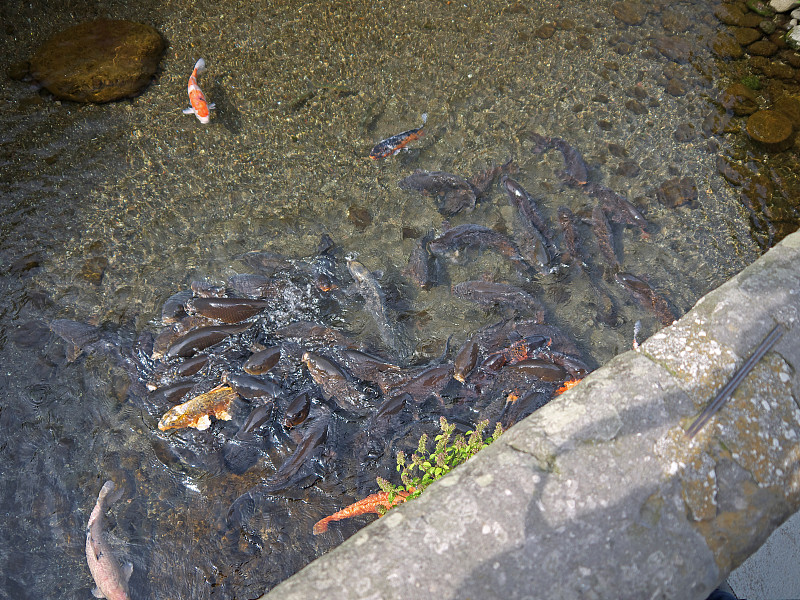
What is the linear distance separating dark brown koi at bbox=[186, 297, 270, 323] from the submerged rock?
2.96 meters

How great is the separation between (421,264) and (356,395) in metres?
1.38

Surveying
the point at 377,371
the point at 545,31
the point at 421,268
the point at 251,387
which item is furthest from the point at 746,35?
the point at 251,387

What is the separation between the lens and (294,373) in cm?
411

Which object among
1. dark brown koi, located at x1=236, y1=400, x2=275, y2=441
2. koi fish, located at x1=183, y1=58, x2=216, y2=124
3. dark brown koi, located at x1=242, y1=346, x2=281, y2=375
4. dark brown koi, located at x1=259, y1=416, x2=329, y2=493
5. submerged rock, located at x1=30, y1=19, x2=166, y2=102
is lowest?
dark brown koi, located at x1=259, y1=416, x2=329, y2=493

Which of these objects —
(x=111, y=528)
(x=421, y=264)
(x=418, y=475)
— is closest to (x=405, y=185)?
(x=421, y=264)

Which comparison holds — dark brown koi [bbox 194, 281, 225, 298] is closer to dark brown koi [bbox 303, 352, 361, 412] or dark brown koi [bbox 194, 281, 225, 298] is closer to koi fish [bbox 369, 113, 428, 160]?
dark brown koi [bbox 303, 352, 361, 412]

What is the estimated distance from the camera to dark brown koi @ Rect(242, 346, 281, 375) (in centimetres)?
399

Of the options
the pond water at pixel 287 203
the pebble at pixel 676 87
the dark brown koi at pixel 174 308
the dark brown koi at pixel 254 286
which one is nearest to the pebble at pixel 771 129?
the pond water at pixel 287 203

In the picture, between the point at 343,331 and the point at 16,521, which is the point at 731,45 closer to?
the point at 343,331

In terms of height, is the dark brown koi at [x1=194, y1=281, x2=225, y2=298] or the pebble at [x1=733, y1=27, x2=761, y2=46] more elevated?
the dark brown koi at [x1=194, y1=281, x2=225, y2=298]

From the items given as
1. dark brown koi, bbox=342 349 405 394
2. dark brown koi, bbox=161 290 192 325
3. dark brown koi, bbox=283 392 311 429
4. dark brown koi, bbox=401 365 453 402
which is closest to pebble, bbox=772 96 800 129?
dark brown koi, bbox=401 365 453 402

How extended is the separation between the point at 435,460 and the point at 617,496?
5.13 ft

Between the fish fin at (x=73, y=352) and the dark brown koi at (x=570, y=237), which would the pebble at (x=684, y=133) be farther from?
the fish fin at (x=73, y=352)

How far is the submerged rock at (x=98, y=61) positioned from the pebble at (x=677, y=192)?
5.70 m
